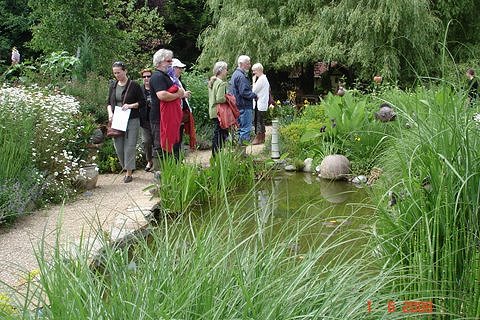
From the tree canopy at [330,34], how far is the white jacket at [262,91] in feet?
13.3

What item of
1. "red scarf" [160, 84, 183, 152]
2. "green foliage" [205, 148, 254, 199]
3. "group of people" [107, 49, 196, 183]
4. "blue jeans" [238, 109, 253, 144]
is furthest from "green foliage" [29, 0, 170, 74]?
"green foliage" [205, 148, 254, 199]

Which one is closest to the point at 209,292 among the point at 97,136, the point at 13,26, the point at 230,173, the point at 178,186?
the point at 178,186

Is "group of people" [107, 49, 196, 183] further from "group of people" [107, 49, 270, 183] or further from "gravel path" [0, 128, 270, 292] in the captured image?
"gravel path" [0, 128, 270, 292]

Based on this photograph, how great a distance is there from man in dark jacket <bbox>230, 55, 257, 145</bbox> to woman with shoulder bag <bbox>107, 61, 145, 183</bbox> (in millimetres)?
2325

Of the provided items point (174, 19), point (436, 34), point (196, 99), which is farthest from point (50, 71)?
point (174, 19)

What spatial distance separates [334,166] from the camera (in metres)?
8.76

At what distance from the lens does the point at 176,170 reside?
6609 mm

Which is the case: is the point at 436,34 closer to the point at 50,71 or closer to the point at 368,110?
the point at 368,110

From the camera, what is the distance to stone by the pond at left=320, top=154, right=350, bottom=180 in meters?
8.72

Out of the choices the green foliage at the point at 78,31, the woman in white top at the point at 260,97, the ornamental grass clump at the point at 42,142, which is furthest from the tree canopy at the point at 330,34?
the ornamental grass clump at the point at 42,142

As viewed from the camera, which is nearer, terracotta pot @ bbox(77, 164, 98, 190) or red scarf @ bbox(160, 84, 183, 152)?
red scarf @ bbox(160, 84, 183, 152)

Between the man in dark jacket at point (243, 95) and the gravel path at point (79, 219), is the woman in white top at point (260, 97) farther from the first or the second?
the gravel path at point (79, 219)

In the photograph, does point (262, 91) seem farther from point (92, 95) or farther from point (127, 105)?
point (127, 105)

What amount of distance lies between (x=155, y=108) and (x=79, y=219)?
6.69 feet
